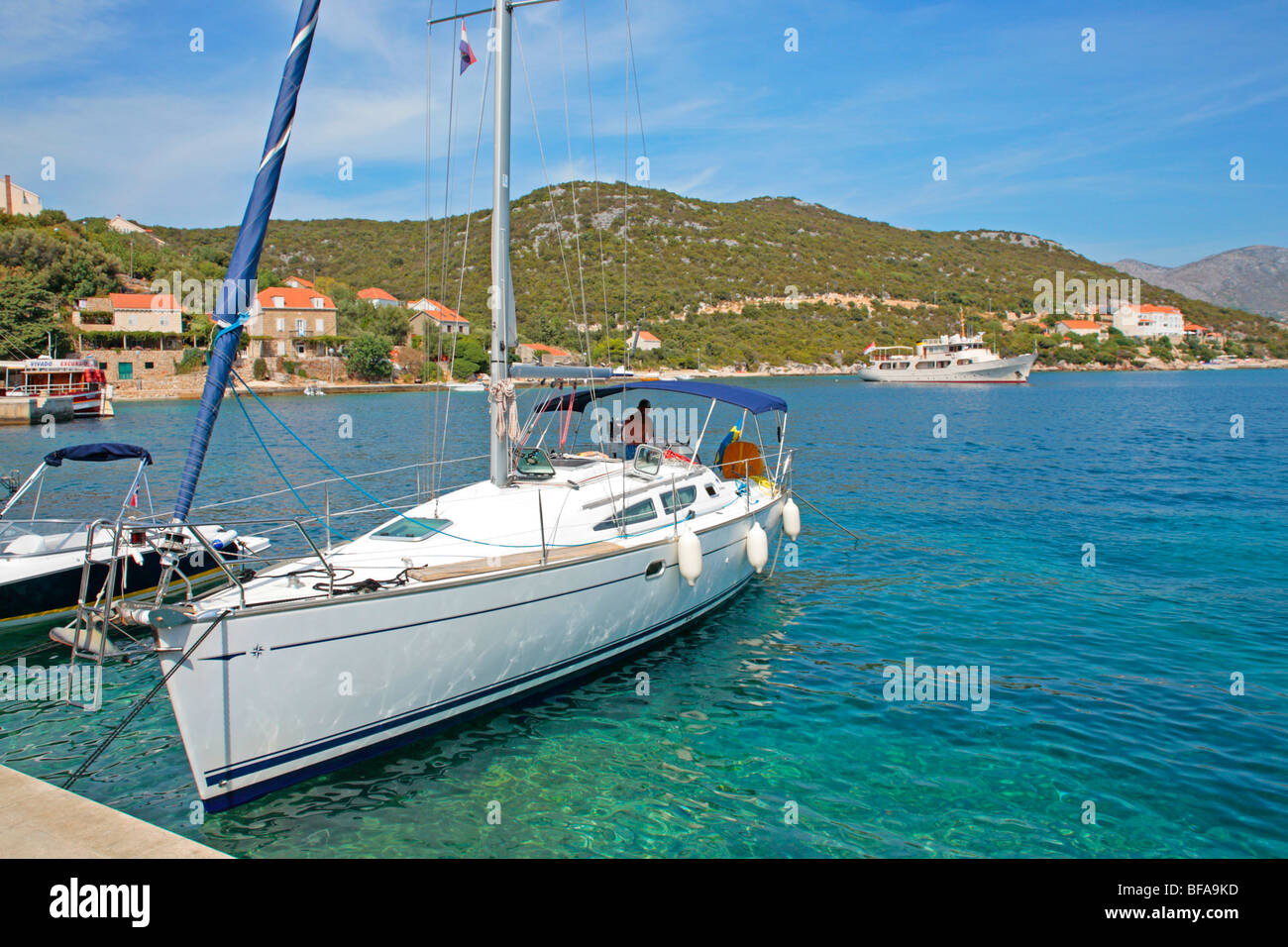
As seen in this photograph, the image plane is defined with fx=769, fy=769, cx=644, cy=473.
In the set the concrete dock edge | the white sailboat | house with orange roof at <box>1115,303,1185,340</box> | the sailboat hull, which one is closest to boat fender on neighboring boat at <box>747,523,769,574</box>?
the white sailboat

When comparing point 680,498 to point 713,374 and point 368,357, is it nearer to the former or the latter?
point 368,357

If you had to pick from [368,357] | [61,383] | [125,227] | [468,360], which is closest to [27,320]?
[61,383]

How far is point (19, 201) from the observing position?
92750 mm

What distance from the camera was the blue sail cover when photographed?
21.3 feet

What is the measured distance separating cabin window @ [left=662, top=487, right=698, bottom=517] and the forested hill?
73655 millimetres

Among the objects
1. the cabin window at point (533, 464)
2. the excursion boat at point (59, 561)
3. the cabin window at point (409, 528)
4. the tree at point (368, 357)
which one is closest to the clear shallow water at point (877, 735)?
the excursion boat at point (59, 561)

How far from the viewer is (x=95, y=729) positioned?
828cm

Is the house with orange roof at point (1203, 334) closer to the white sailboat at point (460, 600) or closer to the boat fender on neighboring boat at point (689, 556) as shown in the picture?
the white sailboat at point (460, 600)

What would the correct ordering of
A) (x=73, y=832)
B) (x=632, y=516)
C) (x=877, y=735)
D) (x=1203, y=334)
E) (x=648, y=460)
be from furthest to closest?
(x=1203, y=334), (x=648, y=460), (x=632, y=516), (x=877, y=735), (x=73, y=832)

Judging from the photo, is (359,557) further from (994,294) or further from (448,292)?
(994,294)

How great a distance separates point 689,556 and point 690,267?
5480 inches

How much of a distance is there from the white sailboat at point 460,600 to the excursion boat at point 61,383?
5015 cm
